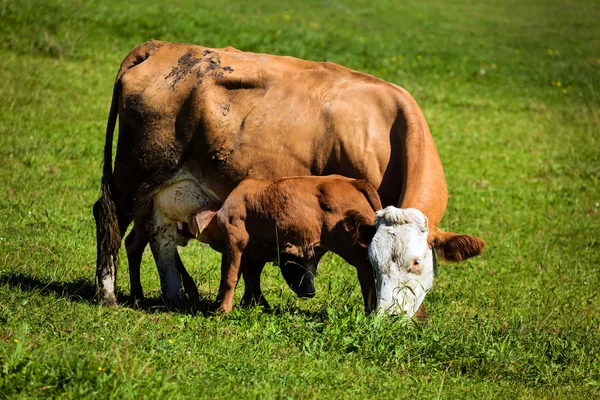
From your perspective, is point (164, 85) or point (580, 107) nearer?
point (164, 85)

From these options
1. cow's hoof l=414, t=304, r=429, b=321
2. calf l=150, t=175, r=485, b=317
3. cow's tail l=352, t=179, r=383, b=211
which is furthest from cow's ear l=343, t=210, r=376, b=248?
cow's hoof l=414, t=304, r=429, b=321

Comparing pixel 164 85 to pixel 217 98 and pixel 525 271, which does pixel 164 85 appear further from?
pixel 525 271

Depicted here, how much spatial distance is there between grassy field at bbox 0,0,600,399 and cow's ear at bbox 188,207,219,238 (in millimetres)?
844

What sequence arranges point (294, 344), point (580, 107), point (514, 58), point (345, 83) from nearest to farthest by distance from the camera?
1. point (294, 344)
2. point (345, 83)
3. point (580, 107)
4. point (514, 58)

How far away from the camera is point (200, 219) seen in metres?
8.48

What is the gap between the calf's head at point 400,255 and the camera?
272 inches

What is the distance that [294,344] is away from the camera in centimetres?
673

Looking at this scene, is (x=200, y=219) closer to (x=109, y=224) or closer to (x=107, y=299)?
(x=109, y=224)

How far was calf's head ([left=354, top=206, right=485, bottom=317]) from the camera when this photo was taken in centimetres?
690

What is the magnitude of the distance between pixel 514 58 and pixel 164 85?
18.6m

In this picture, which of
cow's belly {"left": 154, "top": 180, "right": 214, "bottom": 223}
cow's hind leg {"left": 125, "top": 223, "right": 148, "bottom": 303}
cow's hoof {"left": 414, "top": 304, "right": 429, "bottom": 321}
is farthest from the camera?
cow's hind leg {"left": 125, "top": 223, "right": 148, "bottom": 303}

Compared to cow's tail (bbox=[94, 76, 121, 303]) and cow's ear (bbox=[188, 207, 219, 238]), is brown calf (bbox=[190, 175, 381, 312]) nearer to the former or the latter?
cow's ear (bbox=[188, 207, 219, 238])

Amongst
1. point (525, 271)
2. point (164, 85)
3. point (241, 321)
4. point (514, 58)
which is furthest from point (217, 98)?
point (514, 58)

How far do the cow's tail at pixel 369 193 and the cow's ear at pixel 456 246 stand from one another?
64 cm
